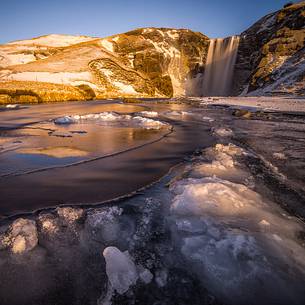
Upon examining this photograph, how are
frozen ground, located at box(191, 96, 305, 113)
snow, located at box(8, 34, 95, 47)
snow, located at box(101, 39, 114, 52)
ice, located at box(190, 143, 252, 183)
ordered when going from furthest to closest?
snow, located at box(8, 34, 95, 47)
snow, located at box(101, 39, 114, 52)
frozen ground, located at box(191, 96, 305, 113)
ice, located at box(190, 143, 252, 183)

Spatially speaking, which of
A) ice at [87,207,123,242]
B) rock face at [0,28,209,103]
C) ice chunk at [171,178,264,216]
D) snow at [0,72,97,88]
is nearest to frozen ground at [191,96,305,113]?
ice chunk at [171,178,264,216]

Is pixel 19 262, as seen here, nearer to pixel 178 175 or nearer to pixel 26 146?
pixel 178 175

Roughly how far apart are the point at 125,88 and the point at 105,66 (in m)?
6.18

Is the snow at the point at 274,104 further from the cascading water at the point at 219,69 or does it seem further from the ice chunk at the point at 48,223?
the cascading water at the point at 219,69

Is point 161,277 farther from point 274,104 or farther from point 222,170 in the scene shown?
point 274,104

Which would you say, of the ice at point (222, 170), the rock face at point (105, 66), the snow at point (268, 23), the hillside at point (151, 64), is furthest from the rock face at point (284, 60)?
the ice at point (222, 170)

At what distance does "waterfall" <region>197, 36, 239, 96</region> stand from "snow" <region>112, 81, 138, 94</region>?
26.8 meters

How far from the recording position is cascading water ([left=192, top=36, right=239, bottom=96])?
202ft

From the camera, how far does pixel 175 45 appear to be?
→ 2771 inches

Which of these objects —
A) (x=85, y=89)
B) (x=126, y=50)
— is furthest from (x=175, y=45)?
(x=85, y=89)

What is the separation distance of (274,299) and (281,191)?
2.04 metres

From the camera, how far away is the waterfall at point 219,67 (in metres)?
61.5

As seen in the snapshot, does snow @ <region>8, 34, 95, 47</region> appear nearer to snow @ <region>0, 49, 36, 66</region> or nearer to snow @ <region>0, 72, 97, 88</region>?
snow @ <region>0, 49, 36, 66</region>

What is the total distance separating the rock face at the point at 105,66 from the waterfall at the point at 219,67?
12.2 ft
